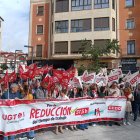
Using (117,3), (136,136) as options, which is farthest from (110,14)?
(136,136)

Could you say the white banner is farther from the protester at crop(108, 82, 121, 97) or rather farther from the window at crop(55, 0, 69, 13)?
the window at crop(55, 0, 69, 13)

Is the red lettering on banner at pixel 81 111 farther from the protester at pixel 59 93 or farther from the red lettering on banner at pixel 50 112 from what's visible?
the red lettering on banner at pixel 50 112

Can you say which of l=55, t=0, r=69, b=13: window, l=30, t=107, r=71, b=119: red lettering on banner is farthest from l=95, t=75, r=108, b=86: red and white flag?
l=55, t=0, r=69, b=13: window

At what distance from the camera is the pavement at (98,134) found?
35.0 feet

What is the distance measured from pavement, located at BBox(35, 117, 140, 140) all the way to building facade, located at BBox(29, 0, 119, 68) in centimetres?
2602

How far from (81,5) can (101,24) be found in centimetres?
384

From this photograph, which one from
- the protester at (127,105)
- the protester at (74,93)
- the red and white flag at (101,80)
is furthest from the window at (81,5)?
the protester at (74,93)

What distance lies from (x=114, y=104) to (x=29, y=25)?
33345 mm

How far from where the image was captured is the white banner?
9.37m

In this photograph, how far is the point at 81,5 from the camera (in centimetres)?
4125

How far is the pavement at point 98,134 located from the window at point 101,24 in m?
27.6

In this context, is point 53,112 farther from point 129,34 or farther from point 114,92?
point 129,34

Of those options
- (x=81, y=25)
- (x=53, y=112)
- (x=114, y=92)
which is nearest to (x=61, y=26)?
(x=81, y=25)

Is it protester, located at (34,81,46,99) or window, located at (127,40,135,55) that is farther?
window, located at (127,40,135,55)
